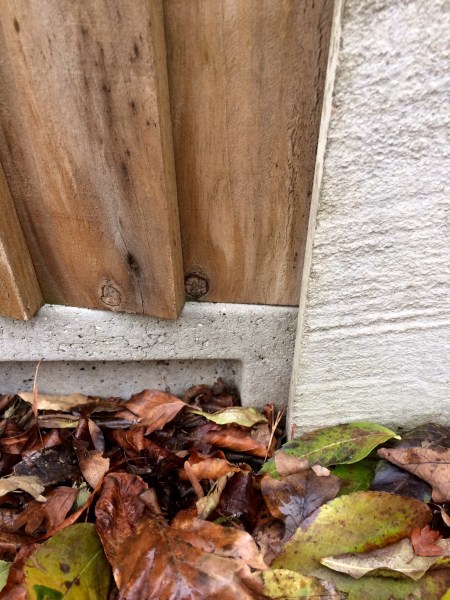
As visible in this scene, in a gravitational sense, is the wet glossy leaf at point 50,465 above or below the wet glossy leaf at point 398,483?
below

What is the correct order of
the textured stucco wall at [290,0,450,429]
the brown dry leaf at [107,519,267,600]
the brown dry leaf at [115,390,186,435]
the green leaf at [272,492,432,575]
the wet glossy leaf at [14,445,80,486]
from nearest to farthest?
1. the textured stucco wall at [290,0,450,429]
2. the brown dry leaf at [107,519,267,600]
3. the green leaf at [272,492,432,575]
4. the wet glossy leaf at [14,445,80,486]
5. the brown dry leaf at [115,390,186,435]

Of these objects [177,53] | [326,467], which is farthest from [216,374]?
[177,53]

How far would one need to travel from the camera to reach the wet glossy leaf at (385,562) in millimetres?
931

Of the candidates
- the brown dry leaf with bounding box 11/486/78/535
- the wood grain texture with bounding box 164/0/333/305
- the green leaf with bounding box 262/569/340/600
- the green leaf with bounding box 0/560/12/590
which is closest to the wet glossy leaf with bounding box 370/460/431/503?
the green leaf with bounding box 262/569/340/600

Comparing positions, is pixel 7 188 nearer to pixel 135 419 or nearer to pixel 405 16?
pixel 135 419

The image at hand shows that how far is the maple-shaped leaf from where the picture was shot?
958 millimetres

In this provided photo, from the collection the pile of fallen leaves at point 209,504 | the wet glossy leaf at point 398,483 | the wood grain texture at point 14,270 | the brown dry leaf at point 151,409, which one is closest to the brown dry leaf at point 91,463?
the pile of fallen leaves at point 209,504

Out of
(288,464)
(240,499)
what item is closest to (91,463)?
(240,499)

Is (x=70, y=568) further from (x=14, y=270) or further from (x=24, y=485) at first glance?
(x=14, y=270)

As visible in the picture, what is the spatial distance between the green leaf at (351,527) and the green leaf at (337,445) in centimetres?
12

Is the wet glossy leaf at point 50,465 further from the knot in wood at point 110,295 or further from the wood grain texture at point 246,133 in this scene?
the wood grain texture at point 246,133

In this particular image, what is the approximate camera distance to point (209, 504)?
107cm

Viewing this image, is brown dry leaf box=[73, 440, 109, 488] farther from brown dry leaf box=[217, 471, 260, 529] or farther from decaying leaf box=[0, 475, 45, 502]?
brown dry leaf box=[217, 471, 260, 529]

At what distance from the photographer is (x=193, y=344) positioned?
1.23 meters
